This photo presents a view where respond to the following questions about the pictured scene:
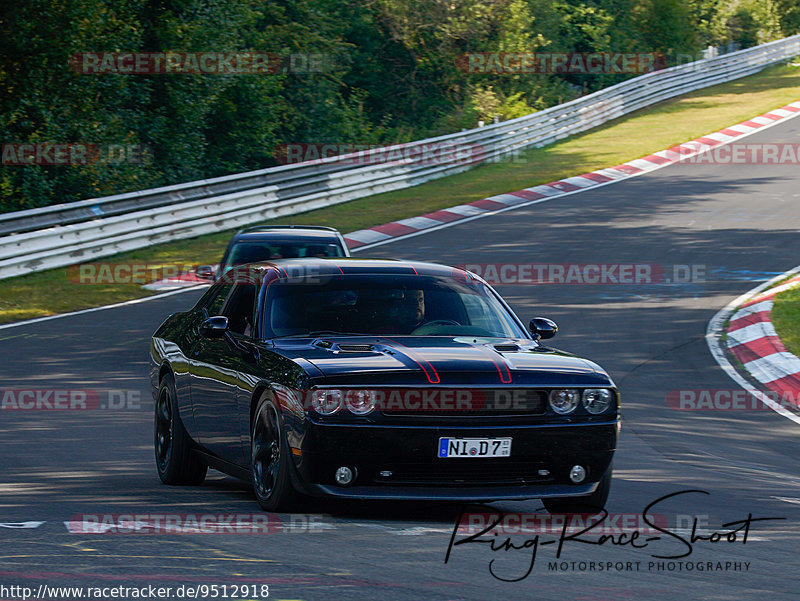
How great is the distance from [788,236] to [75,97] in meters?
16.3

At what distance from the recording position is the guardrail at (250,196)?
2238 centimetres

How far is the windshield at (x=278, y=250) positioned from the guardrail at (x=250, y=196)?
6.87 meters

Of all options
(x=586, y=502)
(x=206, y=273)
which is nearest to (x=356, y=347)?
(x=586, y=502)

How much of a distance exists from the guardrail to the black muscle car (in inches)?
567

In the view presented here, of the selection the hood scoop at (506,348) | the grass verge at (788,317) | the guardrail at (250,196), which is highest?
the hood scoop at (506,348)

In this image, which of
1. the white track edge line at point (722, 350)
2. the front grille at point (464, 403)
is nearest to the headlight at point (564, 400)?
the front grille at point (464, 403)

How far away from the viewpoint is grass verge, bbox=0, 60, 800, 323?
19.8 meters

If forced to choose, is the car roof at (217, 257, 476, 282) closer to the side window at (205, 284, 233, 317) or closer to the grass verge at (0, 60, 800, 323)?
the side window at (205, 284, 233, 317)

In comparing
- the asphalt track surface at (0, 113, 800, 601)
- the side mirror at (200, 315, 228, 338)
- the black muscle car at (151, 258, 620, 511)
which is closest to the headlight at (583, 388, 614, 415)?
the black muscle car at (151, 258, 620, 511)

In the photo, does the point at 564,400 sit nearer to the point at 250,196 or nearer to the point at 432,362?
the point at 432,362

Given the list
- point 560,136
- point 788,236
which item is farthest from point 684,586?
point 560,136

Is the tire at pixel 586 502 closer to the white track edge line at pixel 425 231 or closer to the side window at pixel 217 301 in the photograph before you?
the side window at pixel 217 301

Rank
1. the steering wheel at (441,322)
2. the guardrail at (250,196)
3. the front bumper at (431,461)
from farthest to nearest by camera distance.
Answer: the guardrail at (250,196), the steering wheel at (441,322), the front bumper at (431,461)

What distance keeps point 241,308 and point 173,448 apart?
41.6 inches
